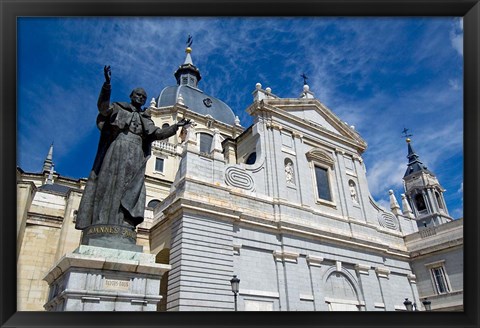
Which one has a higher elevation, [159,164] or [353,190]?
[159,164]

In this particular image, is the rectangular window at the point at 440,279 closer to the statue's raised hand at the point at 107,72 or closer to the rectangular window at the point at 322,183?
the rectangular window at the point at 322,183

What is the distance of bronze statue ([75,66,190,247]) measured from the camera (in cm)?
554

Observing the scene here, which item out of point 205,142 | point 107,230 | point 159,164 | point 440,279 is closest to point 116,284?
point 107,230

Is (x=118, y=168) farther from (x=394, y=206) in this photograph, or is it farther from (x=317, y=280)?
(x=394, y=206)

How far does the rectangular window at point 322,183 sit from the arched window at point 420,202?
31.4 m

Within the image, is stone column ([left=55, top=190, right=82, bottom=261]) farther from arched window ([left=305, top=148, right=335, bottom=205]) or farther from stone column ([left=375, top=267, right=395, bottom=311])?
stone column ([left=375, top=267, right=395, bottom=311])

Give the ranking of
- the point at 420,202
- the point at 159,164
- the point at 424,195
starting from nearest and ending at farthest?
the point at 159,164 → the point at 424,195 → the point at 420,202

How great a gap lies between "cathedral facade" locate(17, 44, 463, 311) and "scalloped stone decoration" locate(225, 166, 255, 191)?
60 mm

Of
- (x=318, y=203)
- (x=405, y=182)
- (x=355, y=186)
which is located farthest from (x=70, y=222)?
(x=405, y=182)

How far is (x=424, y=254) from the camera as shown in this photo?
23812 millimetres

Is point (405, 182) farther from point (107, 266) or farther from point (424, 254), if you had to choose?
point (107, 266)

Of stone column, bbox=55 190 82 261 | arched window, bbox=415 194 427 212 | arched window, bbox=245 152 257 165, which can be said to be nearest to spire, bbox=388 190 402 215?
arched window, bbox=245 152 257 165

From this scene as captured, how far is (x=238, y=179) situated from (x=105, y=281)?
1444 centimetres
